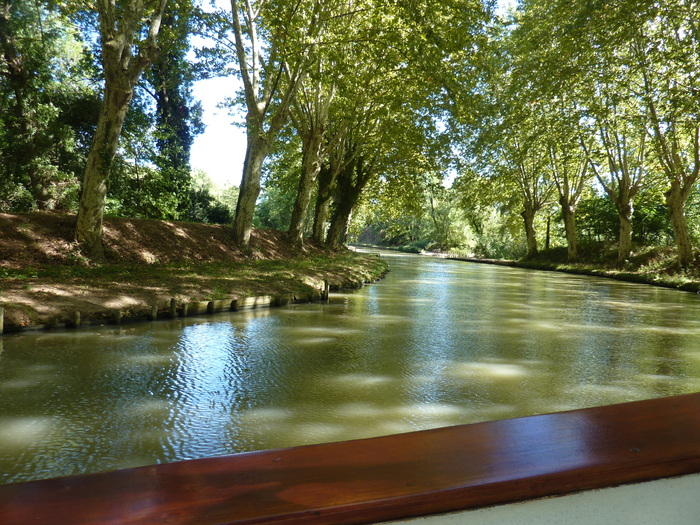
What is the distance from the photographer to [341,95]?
1819cm

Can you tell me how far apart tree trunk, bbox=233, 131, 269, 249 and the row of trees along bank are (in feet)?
0.16

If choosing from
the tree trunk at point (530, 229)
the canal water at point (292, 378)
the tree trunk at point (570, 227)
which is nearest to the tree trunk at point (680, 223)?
the tree trunk at point (570, 227)

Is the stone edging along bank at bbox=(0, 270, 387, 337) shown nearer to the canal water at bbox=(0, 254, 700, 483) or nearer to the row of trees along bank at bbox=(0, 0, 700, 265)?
the canal water at bbox=(0, 254, 700, 483)

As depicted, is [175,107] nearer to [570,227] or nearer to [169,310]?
[169,310]

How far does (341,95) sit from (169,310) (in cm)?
1237

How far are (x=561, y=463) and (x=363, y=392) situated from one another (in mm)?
3593

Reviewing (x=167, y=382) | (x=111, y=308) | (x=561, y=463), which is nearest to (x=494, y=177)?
(x=111, y=308)

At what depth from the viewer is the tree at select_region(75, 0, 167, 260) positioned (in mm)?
10070

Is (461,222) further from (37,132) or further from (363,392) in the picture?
(363,392)

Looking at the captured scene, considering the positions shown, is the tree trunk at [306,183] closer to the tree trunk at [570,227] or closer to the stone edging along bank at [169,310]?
the stone edging along bank at [169,310]

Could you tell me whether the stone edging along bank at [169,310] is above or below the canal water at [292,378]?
above

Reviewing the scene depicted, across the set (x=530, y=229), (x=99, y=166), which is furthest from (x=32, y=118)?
(x=530, y=229)

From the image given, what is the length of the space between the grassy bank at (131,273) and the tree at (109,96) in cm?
68

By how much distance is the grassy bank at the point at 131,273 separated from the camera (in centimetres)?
735
